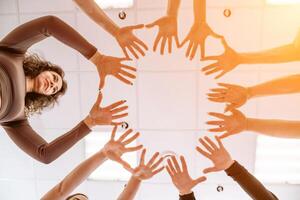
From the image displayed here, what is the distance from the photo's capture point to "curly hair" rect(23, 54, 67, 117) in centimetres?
274

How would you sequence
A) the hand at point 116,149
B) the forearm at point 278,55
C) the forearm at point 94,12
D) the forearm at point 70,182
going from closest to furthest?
the forearm at point 278,55 → the forearm at point 94,12 → the forearm at point 70,182 → the hand at point 116,149

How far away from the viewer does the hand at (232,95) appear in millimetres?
2627

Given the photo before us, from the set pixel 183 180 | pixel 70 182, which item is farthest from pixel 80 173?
pixel 183 180

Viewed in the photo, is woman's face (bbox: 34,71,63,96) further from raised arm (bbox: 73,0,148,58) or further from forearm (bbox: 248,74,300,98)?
forearm (bbox: 248,74,300,98)

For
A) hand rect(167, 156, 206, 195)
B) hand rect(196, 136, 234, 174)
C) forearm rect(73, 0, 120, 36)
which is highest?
forearm rect(73, 0, 120, 36)

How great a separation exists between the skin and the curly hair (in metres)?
0.04

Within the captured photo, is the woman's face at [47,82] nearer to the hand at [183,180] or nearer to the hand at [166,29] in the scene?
the hand at [166,29]

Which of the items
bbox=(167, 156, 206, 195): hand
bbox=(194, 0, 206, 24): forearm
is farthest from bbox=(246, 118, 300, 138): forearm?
bbox=(194, 0, 206, 24): forearm

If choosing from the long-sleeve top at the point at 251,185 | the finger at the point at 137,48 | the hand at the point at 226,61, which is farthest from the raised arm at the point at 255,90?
the finger at the point at 137,48

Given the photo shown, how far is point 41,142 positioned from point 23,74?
1.69 ft

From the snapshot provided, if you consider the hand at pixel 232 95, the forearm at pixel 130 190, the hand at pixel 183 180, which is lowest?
the forearm at pixel 130 190

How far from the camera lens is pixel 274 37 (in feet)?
10.2

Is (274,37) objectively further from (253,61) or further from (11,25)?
(11,25)

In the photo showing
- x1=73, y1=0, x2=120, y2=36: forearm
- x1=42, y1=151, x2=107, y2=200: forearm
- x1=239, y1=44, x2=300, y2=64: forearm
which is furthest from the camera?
x1=42, y1=151, x2=107, y2=200: forearm
